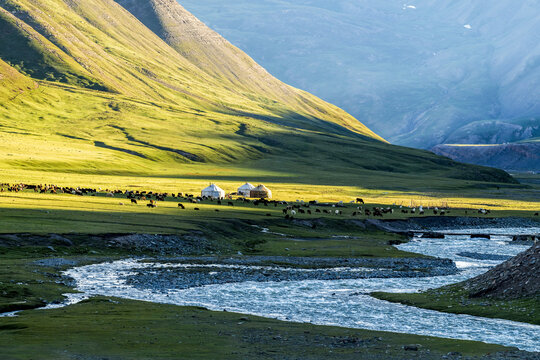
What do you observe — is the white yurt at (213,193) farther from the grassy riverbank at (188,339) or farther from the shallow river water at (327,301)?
the grassy riverbank at (188,339)

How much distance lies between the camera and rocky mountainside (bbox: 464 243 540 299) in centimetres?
3866

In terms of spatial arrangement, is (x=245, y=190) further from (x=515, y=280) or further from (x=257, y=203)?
(x=515, y=280)

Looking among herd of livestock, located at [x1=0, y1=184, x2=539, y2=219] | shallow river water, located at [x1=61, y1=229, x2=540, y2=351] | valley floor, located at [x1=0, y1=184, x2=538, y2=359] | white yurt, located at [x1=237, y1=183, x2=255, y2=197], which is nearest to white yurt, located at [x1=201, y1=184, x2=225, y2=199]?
herd of livestock, located at [x1=0, y1=184, x2=539, y2=219]

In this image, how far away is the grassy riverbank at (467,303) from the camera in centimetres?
3575

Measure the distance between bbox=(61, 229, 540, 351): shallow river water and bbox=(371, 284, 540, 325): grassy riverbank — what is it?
74cm

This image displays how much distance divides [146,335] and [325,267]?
30.1 metres

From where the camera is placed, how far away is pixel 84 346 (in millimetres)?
26578

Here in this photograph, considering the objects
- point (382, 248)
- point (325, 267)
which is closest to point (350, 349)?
point (325, 267)

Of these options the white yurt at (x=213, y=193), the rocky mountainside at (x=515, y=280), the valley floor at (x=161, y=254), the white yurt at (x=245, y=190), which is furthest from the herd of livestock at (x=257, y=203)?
the rocky mountainside at (x=515, y=280)

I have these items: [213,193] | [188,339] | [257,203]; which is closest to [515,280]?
[188,339]

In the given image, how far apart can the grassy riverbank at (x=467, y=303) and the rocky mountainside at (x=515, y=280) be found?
0.62 m

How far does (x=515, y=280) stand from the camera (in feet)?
131

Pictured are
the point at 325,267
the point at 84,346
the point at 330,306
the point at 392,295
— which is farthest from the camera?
the point at 325,267

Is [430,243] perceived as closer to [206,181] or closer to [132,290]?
[132,290]
